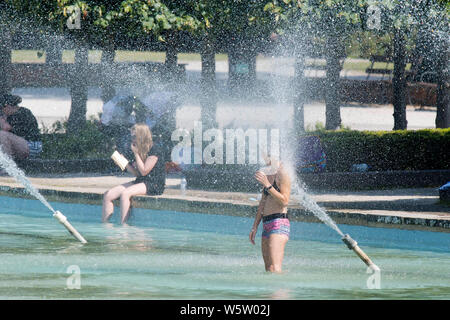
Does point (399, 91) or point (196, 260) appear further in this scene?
point (399, 91)

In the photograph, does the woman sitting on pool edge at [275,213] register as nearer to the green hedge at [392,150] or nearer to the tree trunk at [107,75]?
the green hedge at [392,150]

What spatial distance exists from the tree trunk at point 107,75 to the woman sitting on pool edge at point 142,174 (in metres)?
6.73

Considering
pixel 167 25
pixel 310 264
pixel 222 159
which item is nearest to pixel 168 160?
pixel 222 159

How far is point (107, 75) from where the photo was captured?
24562 mm

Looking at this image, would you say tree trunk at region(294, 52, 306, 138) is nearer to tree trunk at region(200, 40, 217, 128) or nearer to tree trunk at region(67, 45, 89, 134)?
tree trunk at region(200, 40, 217, 128)

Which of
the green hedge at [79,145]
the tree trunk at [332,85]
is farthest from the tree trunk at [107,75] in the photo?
the tree trunk at [332,85]

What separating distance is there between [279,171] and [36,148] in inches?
377

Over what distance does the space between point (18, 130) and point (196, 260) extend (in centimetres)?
838

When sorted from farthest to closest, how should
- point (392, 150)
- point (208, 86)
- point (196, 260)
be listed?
point (208, 86), point (392, 150), point (196, 260)

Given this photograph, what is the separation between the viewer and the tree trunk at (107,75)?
22.7 metres

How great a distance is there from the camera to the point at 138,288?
34.8ft

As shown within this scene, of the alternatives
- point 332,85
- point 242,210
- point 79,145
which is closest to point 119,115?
point 79,145

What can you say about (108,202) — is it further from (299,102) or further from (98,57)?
(98,57)

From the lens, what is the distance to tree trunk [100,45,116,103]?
22.7 meters
